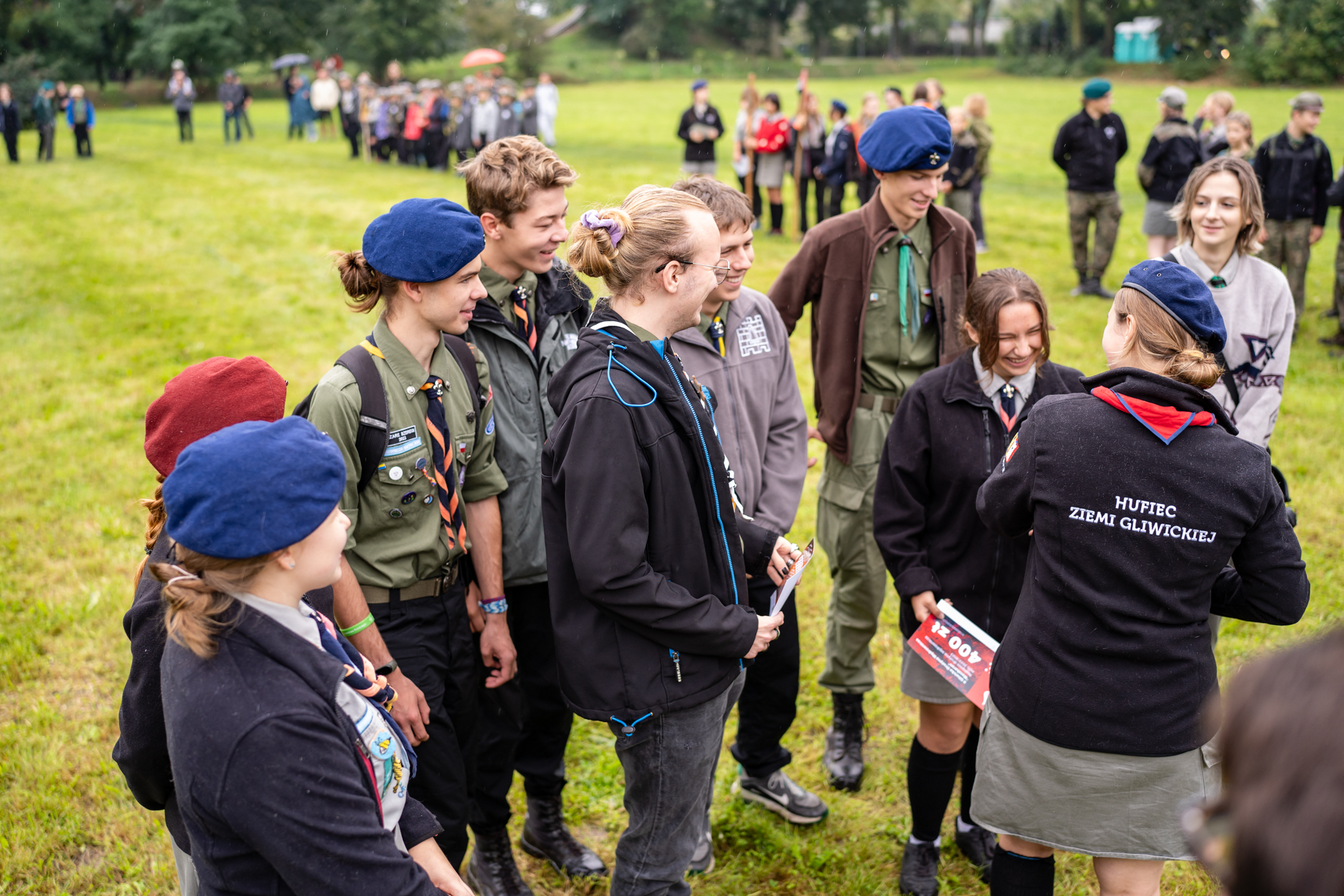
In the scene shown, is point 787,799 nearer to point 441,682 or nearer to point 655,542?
point 441,682

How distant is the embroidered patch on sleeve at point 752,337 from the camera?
3.78 m

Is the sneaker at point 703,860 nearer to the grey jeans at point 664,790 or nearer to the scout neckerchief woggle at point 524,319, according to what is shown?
the grey jeans at point 664,790

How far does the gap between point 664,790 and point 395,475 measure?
1.21m

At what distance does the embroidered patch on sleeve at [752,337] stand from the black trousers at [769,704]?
3.01 feet

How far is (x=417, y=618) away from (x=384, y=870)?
4.11 feet

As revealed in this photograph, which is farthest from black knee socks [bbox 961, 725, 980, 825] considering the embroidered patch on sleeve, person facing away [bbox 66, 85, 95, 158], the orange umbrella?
person facing away [bbox 66, 85, 95, 158]

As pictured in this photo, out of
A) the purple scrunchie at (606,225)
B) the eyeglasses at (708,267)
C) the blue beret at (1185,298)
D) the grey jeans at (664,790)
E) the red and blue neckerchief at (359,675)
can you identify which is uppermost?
the purple scrunchie at (606,225)

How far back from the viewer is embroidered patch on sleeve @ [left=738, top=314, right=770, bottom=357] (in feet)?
12.4

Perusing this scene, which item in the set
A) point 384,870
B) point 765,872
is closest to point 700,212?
point 384,870

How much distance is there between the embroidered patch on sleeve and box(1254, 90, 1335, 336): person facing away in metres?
8.96

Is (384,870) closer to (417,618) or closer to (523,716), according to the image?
(417,618)

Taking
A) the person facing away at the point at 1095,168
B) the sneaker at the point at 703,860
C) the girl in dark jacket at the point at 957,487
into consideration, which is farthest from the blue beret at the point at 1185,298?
the person facing away at the point at 1095,168

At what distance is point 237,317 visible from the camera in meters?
12.0

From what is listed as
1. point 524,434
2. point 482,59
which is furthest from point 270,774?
point 482,59
